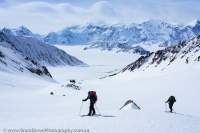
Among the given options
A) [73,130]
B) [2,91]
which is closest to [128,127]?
[73,130]

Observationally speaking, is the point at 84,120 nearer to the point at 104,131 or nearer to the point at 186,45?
the point at 104,131

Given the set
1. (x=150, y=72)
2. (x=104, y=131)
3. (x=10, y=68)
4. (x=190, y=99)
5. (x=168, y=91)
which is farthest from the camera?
(x=150, y=72)

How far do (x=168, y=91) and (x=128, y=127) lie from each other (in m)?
46.2

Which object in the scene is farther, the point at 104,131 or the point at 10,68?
the point at 10,68

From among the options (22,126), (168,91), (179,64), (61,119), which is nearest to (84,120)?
(61,119)

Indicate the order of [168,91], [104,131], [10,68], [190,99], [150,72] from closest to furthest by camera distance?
[104,131]
[190,99]
[168,91]
[10,68]
[150,72]

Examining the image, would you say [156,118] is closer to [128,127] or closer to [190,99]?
[128,127]

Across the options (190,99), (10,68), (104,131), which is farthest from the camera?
(10,68)

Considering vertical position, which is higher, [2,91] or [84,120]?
[2,91]

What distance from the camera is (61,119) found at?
2728 cm

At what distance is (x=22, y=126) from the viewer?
2553 cm

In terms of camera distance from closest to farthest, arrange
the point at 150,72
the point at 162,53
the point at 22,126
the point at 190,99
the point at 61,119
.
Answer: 1. the point at 22,126
2. the point at 61,119
3. the point at 190,99
4. the point at 150,72
5. the point at 162,53

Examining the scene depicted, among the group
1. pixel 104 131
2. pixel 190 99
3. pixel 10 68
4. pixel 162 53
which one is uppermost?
pixel 162 53

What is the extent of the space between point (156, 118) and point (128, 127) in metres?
3.59
